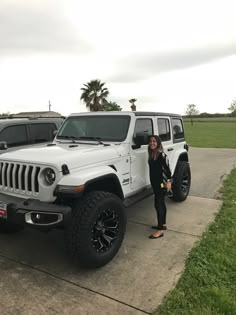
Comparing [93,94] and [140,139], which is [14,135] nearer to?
[140,139]

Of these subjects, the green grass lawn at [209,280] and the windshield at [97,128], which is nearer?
the green grass lawn at [209,280]

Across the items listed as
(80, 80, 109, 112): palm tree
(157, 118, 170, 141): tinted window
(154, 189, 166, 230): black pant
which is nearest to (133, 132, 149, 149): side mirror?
(154, 189, 166, 230): black pant

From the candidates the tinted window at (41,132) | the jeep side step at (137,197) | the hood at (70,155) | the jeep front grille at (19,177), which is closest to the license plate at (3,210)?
the jeep front grille at (19,177)

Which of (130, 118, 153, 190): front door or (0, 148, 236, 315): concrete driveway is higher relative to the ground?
(130, 118, 153, 190): front door

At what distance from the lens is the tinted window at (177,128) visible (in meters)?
6.16

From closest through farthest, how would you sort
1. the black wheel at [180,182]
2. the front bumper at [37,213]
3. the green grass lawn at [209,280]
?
the green grass lawn at [209,280] < the front bumper at [37,213] < the black wheel at [180,182]

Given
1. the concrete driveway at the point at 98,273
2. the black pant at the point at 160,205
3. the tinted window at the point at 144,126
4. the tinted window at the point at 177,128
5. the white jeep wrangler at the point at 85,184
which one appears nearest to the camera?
the concrete driveway at the point at 98,273

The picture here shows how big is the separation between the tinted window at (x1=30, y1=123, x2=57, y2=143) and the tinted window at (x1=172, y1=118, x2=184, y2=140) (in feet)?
9.39

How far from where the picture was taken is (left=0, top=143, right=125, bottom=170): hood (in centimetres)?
349

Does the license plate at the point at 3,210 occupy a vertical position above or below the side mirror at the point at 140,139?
below

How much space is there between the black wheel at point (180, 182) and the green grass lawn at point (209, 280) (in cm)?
128

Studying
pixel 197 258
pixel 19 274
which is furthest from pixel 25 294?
pixel 197 258

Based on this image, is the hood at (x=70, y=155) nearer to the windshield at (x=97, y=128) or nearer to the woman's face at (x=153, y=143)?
the windshield at (x=97, y=128)

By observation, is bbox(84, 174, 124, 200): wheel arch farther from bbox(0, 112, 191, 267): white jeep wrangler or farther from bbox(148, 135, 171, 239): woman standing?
bbox(148, 135, 171, 239): woman standing
